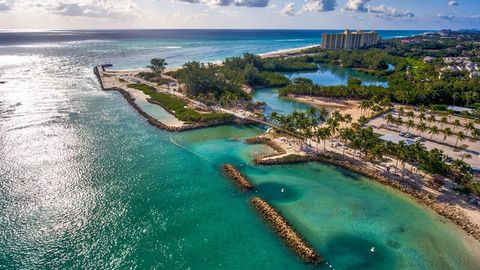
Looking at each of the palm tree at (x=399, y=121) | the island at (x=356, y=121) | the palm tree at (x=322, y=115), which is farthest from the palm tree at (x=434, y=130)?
the palm tree at (x=322, y=115)

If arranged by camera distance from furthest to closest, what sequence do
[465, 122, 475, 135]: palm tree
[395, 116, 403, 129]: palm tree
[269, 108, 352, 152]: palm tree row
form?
[395, 116, 403, 129]: palm tree, [465, 122, 475, 135]: palm tree, [269, 108, 352, 152]: palm tree row

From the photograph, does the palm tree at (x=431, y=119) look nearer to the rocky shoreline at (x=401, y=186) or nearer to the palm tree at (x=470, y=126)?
the palm tree at (x=470, y=126)

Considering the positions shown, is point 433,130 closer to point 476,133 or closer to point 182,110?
point 476,133

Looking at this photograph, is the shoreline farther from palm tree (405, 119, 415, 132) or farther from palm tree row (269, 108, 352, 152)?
palm tree (405, 119, 415, 132)

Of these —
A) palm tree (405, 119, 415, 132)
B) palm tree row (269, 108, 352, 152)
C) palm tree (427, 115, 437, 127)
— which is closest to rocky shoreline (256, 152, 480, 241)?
palm tree row (269, 108, 352, 152)

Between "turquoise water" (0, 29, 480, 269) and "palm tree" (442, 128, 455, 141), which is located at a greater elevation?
"palm tree" (442, 128, 455, 141)

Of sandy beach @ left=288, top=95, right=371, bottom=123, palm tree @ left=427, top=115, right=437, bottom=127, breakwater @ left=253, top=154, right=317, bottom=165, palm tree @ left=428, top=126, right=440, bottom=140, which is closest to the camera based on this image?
breakwater @ left=253, top=154, right=317, bottom=165

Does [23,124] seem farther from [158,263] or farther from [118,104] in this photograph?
[158,263]
